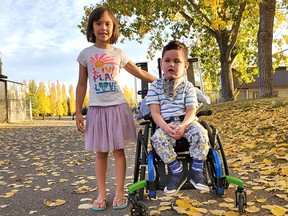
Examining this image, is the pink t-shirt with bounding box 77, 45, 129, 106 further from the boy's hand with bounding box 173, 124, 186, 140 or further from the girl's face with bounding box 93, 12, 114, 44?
the boy's hand with bounding box 173, 124, 186, 140

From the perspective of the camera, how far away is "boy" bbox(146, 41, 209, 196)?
7.88ft

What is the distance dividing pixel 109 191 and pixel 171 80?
1597 mm

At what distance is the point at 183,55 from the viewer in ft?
8.80

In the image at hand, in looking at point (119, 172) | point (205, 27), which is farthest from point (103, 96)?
point (205, 27)

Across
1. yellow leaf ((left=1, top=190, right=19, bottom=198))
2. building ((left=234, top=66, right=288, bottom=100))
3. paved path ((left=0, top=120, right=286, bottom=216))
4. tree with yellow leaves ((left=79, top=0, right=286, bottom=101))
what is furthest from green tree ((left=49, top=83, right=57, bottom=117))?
yellow leaf ((left=1, top=190, right=19, bottom=198))

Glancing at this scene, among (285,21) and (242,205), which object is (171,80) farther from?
(285,21)

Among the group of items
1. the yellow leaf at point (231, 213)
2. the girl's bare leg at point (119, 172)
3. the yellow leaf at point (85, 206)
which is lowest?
the yellow leaf at point (85, 206)

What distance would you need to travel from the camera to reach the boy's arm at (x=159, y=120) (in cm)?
245

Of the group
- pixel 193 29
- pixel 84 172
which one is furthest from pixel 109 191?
pixel 193 29

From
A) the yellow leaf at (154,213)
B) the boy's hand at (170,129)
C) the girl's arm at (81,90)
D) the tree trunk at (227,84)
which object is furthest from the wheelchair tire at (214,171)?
the tree trunk at (227,84)

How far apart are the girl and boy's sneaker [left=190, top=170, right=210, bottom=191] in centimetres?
76

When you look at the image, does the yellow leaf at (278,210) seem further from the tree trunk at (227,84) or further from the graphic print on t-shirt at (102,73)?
the tree trunk at (227,84)

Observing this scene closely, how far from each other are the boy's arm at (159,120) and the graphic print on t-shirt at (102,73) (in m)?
0.45

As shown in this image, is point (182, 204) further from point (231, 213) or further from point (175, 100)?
point (175, 100)
